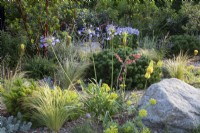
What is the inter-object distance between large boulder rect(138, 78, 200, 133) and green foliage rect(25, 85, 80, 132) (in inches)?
32.5

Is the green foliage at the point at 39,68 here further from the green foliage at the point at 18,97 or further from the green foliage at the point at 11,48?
the green foliage at the point at 18,97

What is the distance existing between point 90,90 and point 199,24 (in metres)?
6.51

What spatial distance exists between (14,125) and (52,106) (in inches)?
18.9

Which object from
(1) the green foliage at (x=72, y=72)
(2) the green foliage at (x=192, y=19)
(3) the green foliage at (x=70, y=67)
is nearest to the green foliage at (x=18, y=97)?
(3) the green foliage at (x=70, y=67)

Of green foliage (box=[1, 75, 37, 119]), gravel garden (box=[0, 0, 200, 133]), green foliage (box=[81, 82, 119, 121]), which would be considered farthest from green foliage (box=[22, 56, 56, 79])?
green foliage (box=[81, 82, 119, 121])

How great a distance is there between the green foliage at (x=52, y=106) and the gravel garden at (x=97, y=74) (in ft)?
0.04

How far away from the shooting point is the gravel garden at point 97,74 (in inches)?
184

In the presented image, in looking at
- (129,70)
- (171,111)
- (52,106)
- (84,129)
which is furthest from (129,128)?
(129,70)

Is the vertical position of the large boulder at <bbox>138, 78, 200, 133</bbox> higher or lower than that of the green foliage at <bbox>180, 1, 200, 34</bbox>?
lower

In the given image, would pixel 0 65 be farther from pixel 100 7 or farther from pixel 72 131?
pixel 100 7

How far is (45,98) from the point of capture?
15.6 feet

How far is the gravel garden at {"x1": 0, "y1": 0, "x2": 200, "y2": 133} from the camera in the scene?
4.68 meters

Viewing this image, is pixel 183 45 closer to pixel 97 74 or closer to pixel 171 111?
pixel 97 74

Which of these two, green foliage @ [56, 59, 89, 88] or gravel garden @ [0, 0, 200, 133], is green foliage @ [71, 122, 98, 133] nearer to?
gravel garden @ [0, 0, 200, 133]
